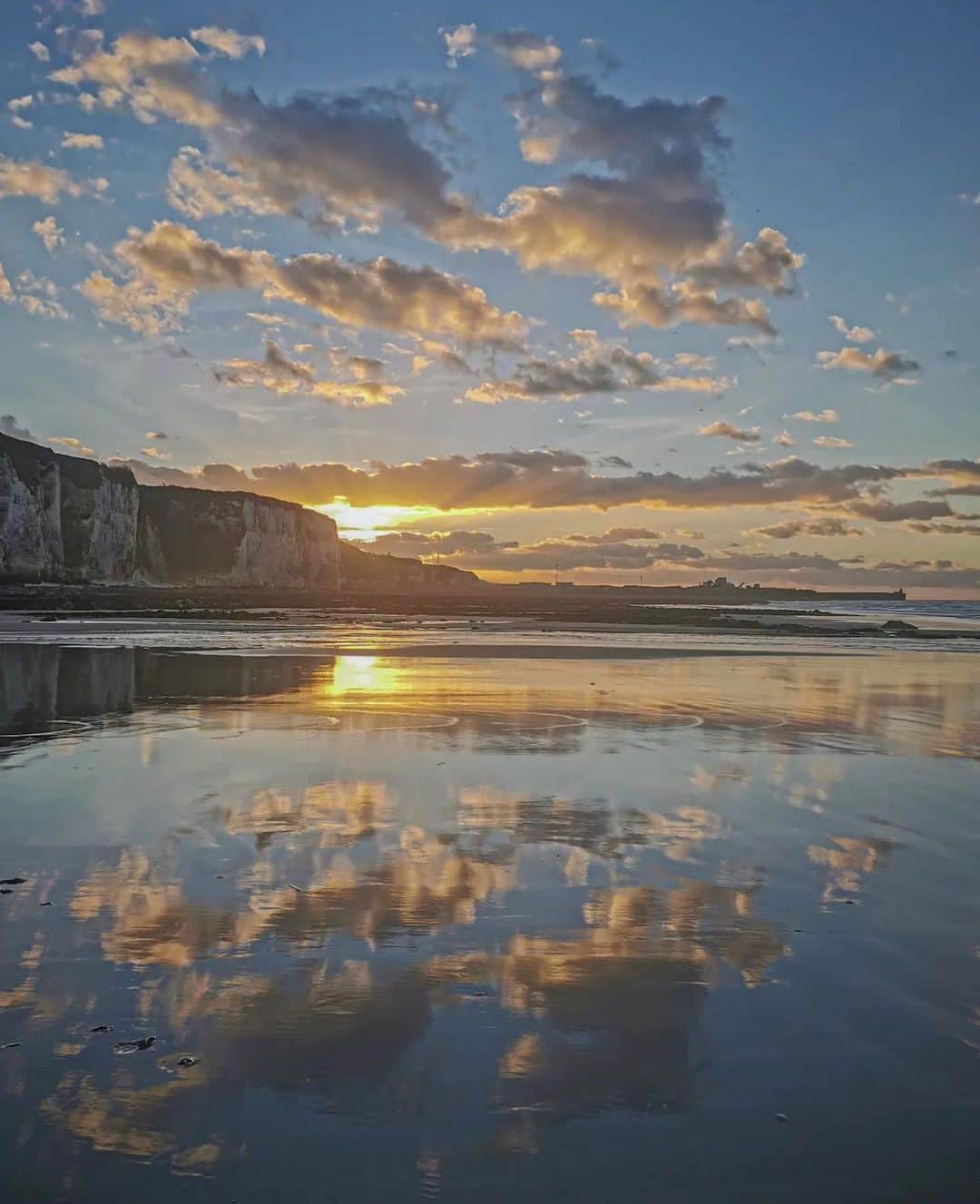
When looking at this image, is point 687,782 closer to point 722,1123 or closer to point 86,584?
point 722,1123

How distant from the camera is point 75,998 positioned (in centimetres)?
617

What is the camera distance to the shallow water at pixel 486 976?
4.64 m

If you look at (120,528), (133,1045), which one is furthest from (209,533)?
(133,1045)

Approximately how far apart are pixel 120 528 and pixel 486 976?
149261mm

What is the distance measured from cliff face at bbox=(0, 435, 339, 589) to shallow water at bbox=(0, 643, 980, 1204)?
112776mm

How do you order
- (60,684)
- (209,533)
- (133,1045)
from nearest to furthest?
(133,1045)
(60,684)
(209,533)

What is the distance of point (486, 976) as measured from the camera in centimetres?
669

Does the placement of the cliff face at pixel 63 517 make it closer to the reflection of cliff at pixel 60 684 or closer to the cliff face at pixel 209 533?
the cliff face at pixel 209 533

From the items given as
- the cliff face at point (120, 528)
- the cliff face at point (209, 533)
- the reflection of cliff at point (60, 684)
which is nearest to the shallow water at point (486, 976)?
the reflection of cliff at point (60, 684)

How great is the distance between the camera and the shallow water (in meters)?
4.64

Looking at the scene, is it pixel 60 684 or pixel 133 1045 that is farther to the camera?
pixel 60 684

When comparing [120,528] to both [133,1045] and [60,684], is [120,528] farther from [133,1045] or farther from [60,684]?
[133,1045]

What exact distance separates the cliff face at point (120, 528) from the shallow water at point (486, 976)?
113m

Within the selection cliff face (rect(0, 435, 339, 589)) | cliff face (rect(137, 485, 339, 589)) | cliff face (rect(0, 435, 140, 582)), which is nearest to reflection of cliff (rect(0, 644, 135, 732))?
cliff face (rect(0, 435, 339, 589))
